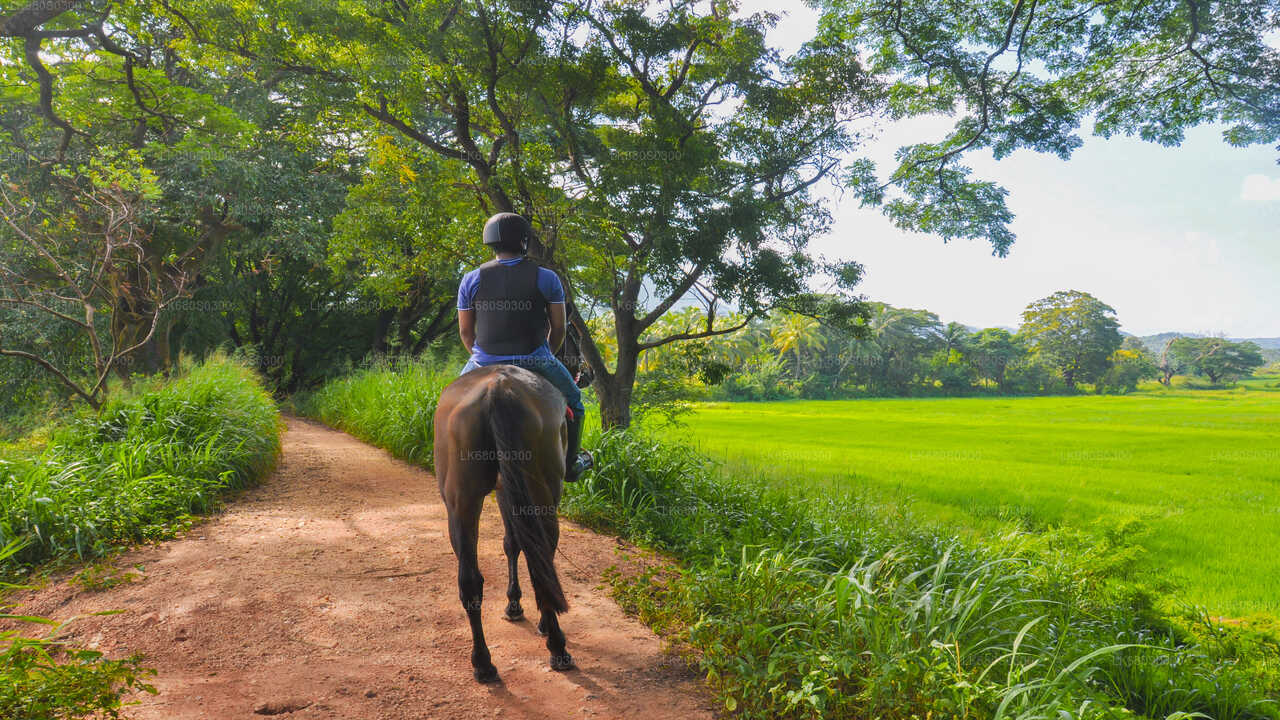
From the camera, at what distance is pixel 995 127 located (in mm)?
8422

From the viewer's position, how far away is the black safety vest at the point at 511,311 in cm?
331

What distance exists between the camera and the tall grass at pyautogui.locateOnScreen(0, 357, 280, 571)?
13.3 feet

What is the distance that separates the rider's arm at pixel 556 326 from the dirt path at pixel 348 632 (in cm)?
182

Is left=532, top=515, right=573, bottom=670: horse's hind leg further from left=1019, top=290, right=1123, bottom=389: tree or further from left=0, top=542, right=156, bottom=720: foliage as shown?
left=1019, top=290, right=1123, bottom=389: tree

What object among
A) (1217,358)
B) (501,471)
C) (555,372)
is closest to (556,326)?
(555,372)

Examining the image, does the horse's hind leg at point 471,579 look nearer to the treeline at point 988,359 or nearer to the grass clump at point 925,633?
the grass clump at point 925,633

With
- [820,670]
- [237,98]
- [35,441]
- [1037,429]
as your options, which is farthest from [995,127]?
[1037,429]

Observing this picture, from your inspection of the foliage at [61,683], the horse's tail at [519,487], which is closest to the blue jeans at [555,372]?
the horse's tail at [519,487]

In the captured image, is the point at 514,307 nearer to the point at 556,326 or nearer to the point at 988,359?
the point at 556,326

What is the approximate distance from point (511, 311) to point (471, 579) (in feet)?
4.99

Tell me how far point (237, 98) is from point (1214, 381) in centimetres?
7340

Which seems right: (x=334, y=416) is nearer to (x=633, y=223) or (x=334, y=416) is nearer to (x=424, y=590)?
(x=633, y=223)

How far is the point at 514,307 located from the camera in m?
3.30

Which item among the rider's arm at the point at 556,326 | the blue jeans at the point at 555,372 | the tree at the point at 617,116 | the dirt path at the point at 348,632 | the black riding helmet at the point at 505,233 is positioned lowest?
the dirt path at the point at 348,632
